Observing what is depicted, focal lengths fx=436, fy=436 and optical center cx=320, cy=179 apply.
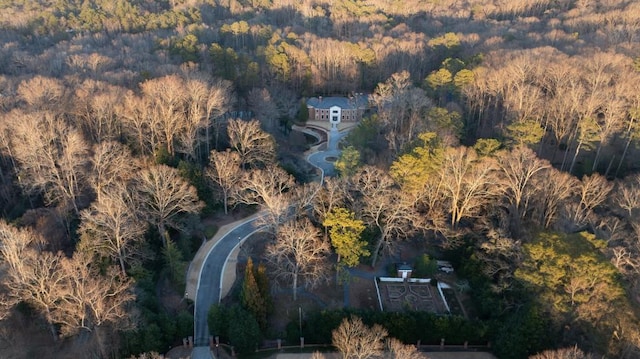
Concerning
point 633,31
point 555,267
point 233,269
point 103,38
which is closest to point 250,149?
point 233,269

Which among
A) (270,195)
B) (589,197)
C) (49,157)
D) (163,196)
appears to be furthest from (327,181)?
(49,157)

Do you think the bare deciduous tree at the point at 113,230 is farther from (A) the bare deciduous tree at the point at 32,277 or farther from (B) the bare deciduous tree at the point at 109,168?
(B) the bare deciduous tree at the point at 109,168

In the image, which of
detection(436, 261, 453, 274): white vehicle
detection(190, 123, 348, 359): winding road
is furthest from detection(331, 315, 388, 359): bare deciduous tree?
detection(436, 261, 453, 274): white vehicle

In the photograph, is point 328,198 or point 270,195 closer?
point 328,198

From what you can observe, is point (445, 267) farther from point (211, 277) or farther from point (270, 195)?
point (211, 277)

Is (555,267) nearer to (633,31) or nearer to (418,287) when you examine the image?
(418,287)

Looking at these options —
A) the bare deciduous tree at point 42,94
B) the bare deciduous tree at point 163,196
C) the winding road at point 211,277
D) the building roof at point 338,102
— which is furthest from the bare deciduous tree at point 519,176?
the bare deciduous tree at point 42,94
